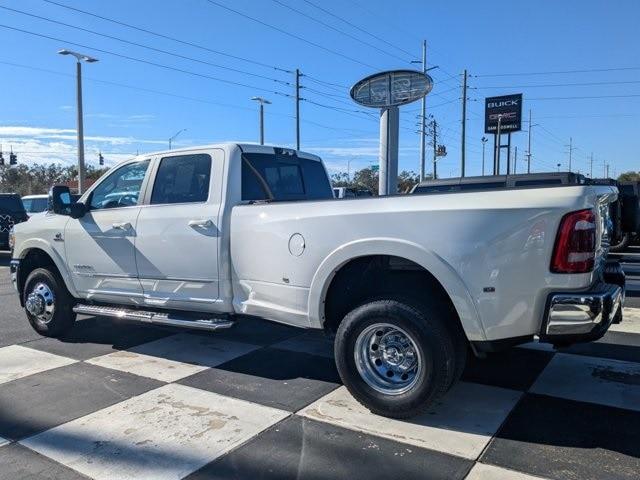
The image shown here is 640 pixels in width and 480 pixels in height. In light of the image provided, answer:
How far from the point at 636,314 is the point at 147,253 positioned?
6166 millimetres

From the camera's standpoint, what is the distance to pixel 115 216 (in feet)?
18.3

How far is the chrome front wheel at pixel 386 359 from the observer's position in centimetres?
394

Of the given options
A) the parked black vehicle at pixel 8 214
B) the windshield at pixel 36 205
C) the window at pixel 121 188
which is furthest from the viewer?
the windshield at pixel 36 205

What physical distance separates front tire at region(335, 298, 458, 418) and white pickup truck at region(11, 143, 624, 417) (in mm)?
10

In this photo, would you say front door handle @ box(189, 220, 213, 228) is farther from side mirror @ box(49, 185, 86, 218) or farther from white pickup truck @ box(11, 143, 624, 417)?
side mirror @ box(49, 185, 86, 218)

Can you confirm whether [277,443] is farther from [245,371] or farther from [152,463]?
[245,371]

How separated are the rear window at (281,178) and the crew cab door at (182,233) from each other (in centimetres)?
29

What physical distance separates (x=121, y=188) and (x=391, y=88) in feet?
35.7

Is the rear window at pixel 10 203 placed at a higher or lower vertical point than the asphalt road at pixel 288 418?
higher

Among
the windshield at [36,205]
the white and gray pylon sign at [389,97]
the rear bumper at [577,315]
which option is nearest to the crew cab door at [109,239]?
the rear bumper at [577,315]

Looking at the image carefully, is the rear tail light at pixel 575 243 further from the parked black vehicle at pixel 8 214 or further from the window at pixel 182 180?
the parked black vehicle at pixel 8 214

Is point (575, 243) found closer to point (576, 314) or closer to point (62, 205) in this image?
point (576, 314)

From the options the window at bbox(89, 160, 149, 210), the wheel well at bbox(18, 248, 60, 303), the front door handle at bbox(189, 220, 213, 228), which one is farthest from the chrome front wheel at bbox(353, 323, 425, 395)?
the wheel well at bbox(18, 248, 60, 303)

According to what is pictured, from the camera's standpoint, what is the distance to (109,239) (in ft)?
18.4
